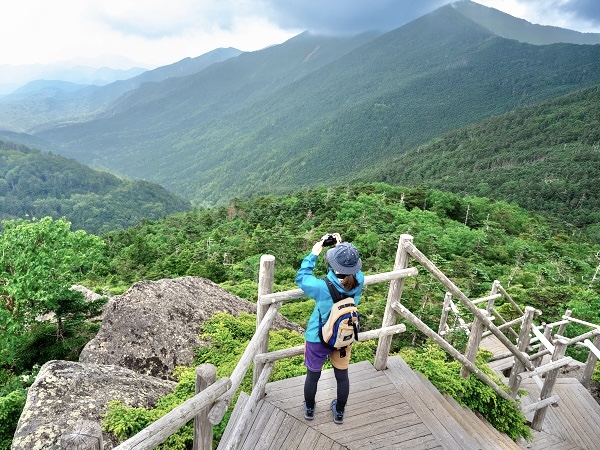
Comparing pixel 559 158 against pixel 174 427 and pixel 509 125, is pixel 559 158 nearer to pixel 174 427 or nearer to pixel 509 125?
pixel 509 125

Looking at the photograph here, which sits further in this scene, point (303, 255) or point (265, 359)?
point (303, 255)

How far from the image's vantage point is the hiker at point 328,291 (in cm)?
340

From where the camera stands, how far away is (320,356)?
376cm

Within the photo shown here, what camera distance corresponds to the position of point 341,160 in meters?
194

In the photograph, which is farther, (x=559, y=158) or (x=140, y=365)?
(x=559, y=158)

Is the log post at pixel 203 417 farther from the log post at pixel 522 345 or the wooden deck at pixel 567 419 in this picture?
the wooden deck at pixel 567 419

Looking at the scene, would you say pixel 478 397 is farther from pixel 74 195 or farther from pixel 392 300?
pixel 74 195

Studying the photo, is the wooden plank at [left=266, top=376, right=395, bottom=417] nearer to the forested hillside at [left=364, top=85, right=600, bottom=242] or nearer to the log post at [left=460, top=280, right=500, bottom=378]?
the log post at [left=460, top=280, right=500, bottom=378]

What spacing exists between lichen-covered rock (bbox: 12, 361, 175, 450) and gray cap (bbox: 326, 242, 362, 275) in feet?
10.5

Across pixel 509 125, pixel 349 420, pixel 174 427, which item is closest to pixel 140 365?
pixel 349 420

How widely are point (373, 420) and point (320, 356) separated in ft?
3.72

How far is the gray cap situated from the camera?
3.38m

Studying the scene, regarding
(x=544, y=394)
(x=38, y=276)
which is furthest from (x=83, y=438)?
(x=38, y=276)

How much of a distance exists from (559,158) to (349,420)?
146940 mm
